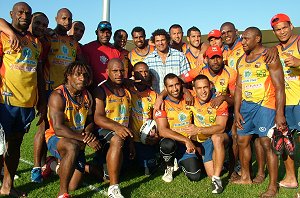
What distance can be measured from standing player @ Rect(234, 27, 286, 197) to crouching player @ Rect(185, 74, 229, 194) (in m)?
0.31

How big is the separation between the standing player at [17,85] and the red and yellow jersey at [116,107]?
1089 millimetres

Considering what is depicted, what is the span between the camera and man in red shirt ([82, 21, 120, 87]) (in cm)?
668

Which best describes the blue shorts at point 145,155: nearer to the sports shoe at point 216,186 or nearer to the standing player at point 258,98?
the sports shoe at point 216,186

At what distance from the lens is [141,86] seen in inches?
257

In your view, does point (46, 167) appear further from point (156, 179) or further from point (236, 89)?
point (236, 89)

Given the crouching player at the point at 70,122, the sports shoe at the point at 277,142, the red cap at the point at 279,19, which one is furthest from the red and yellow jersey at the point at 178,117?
the red cap at the point at 279,19

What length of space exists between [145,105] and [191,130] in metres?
0.94

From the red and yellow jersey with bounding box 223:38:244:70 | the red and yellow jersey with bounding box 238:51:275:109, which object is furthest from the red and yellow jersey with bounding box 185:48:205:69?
the red and yellow jersey with bounding box 238:51:275:109

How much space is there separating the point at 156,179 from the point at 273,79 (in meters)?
2.58

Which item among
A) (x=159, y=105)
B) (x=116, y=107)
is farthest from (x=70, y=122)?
(x=159, y=105)

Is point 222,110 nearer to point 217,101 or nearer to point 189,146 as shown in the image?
point 217,101

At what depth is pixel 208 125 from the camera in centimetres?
609

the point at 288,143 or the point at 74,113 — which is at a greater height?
the point at 74,113

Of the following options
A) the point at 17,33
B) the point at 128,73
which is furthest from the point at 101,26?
the point at 17,33
